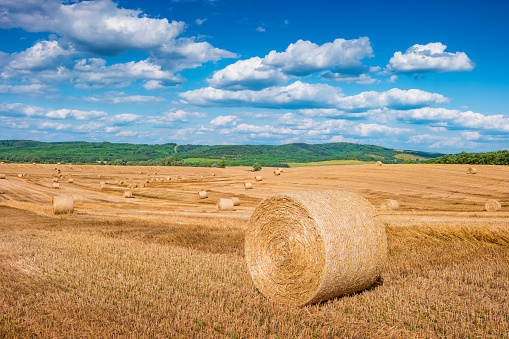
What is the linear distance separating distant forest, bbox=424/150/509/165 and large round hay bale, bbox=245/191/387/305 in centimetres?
4056

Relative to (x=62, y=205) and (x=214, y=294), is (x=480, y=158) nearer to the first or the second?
(x=62, y=205)

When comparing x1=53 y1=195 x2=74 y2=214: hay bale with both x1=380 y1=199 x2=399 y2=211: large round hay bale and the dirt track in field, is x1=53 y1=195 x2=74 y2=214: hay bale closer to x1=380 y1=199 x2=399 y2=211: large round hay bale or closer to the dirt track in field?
the dirt track in field

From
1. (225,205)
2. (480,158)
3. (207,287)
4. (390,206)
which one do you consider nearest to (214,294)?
(207,287)

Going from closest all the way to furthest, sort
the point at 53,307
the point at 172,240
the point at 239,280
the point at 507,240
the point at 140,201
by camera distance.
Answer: the point at 53,307 < the point at 239,280 < the point at 507,240 < the point at 172,240 < the point at 140,201

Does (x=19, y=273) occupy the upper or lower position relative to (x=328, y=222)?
lower

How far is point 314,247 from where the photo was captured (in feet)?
23.2

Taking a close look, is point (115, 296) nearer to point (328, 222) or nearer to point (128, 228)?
point (328, 222)

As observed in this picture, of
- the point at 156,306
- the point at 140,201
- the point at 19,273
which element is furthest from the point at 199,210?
the point at 156,306

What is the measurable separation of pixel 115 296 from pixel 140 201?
22992 mm

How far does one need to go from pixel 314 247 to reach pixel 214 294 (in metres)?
1.98

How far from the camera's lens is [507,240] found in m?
11.5

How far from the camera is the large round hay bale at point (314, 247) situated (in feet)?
22.6

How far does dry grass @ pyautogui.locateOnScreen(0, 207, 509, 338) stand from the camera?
563 centimetres

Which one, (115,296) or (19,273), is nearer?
(115,296)
